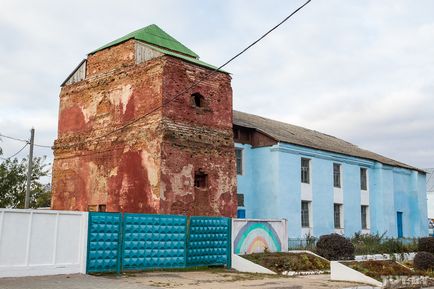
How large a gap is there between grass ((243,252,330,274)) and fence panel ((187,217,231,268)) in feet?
2.90

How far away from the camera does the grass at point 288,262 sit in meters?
16.8

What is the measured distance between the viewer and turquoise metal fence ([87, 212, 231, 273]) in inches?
550

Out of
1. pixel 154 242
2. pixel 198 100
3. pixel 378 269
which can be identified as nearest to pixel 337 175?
pixel 198 100

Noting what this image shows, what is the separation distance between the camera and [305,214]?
27734 mm

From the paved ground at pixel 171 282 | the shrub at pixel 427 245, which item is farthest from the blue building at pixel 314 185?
the paved ground at pixel 171 282

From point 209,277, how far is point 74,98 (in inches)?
563

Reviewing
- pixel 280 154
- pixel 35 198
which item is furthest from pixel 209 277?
pixel 35 198

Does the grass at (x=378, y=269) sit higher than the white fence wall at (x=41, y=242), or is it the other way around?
the white fence wall at (x=41, y=242)

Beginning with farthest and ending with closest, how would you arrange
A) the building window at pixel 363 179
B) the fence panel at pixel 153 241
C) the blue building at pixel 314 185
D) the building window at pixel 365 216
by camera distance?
the building window at pixel 363 179
the building window at pixel 365 216
the blue building at pixel 314 185
the fence panel at pixel 153 241

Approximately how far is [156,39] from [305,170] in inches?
446

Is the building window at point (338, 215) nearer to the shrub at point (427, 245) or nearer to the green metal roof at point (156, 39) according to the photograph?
the shrub at point (427, 245)

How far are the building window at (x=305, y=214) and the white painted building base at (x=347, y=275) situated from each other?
12336 millimetres

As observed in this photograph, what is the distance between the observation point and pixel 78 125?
24484 mm

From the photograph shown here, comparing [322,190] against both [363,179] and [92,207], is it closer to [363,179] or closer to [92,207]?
[363,179]
